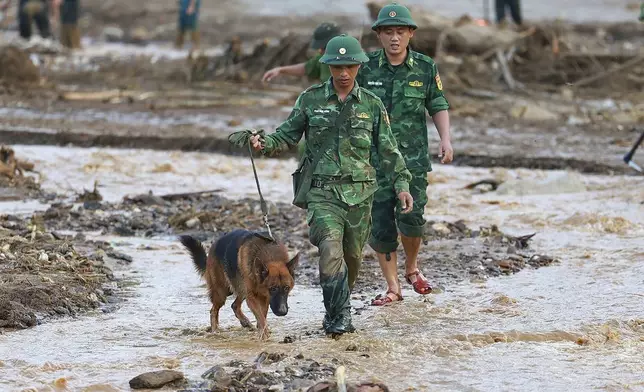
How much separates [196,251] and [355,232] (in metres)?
1.10

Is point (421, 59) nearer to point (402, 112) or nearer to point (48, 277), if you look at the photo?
point (402, 112)

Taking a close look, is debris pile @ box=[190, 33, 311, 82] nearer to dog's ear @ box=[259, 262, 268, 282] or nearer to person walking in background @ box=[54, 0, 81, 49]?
person walking in background @ box=[54, 0, 81, 49]

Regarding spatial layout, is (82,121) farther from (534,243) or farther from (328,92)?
(328,92)

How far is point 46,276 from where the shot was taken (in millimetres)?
9297

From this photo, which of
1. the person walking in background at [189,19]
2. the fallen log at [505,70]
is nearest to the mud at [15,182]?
the fallen log at [505,70]

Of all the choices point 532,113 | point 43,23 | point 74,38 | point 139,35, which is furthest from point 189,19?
point 532,113

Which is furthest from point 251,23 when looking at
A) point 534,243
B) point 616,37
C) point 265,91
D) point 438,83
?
point 438,83

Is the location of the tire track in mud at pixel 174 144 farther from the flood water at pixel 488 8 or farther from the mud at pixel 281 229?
the flood water at pixel 488 8

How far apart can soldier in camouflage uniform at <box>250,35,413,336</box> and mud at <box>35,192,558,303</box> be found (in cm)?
134

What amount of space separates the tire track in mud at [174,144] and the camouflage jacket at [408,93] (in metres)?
7.73

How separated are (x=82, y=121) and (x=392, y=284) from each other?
39.1 ft

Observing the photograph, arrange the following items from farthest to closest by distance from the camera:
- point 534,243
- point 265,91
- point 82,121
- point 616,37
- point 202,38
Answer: point 202,38 → point 616,37 → point 265,91 → point 82,121 → point 534,243

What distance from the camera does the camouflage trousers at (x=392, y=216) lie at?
28.8ft

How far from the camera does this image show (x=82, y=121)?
66.0 feet
